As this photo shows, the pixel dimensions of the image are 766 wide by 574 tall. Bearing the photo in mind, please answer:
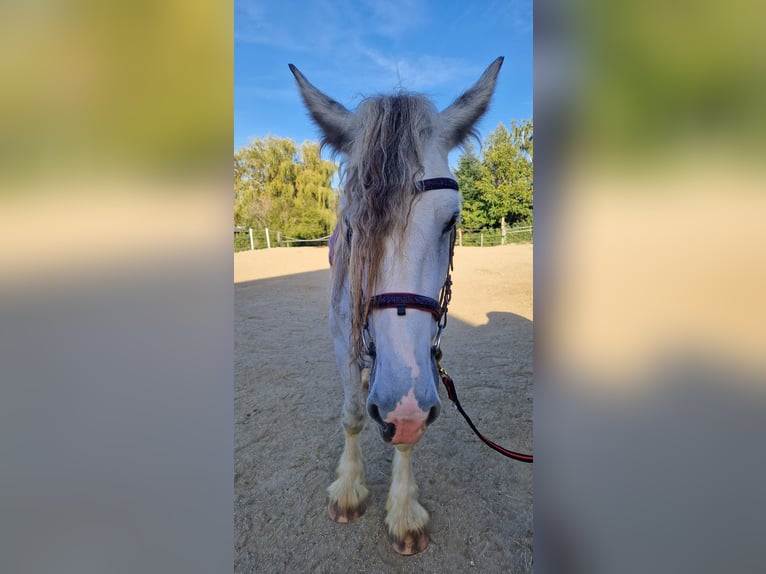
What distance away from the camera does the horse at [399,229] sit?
1407 millimetres

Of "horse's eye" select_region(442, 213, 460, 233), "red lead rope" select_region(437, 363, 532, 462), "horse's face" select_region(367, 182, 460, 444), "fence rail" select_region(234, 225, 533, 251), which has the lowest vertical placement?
"red lead rope" select_region(437, 363, 532, 462)

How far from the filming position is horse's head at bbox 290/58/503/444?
4.59ft

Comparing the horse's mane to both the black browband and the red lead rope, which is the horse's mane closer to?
the black browband

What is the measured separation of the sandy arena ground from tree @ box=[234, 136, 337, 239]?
1551 cm

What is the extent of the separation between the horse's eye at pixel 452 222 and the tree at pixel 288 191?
19237mm

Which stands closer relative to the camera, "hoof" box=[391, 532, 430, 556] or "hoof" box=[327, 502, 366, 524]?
"hoof" box=[391, 532, 430, 556]

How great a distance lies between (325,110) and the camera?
2143 millimetres
